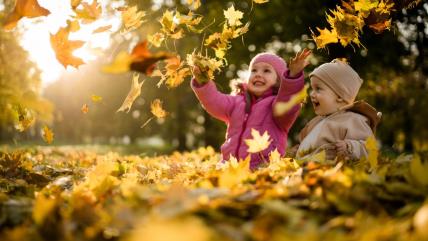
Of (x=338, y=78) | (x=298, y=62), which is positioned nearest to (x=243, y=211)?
(x=298, y=62)

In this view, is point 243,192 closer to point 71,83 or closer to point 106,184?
point 106,184

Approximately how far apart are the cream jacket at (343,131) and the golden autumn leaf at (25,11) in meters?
1.90

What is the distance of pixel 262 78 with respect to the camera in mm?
4223

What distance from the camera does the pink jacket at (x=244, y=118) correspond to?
13.4 feet

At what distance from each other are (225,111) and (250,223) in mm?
2993

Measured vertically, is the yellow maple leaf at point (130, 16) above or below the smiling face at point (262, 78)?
above

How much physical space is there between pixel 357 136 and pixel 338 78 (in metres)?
0.51

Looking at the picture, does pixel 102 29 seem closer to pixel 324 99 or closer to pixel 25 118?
pixel 25 118

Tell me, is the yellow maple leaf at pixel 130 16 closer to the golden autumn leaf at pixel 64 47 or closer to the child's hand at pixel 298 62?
the golden autumn leaf at pixel 64 47

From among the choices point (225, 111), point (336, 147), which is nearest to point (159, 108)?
point (225, 111)

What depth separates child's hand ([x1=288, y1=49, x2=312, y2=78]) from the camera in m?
3.41

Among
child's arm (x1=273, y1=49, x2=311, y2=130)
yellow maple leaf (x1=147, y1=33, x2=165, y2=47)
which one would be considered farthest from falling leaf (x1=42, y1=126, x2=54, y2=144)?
child's arm (x1=273, y1=49, x2=311, y2=130)

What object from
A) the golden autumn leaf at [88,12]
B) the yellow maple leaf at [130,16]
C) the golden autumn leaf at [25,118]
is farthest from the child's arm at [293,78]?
the golden autumn leaf at [25,118]

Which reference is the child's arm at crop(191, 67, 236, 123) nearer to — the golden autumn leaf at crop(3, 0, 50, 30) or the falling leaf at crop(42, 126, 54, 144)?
the falling leaf at crop(42, 126, 54, 144)
